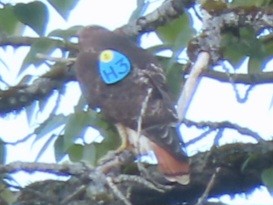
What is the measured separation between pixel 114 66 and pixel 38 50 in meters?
0.24

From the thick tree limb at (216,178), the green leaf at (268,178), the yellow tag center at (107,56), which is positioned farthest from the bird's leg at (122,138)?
the green leaf at (268,178)

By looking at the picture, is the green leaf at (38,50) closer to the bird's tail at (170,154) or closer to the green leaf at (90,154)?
the green leaf at (90,154)

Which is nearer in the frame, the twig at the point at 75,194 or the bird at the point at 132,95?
the twig at the point at 75,194

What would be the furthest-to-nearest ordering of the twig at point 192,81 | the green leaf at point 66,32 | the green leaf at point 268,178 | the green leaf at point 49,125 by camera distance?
the green leaf at point 66,32 < the green leaf at point 49,125 < the green leaf at point 268,178 < the twig at point 192,81

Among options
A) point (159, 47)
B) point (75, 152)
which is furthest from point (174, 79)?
point (75, 152)

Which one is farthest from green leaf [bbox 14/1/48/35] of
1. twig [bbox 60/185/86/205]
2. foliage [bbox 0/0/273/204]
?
twig [bbox 60/185/86/205]

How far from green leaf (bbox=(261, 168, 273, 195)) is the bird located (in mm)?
260

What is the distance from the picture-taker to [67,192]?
99.2 inches

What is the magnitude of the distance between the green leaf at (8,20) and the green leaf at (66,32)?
9cm

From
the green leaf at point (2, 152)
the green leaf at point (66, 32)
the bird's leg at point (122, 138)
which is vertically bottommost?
the bird's leg at point (122, 138)

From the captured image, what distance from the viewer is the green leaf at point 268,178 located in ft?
7.17

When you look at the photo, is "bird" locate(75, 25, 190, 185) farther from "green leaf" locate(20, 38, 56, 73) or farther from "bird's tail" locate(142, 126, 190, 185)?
"green leaf" locate(20, 38, 56, 73)

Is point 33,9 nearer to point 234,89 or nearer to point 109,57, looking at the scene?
point 109,57

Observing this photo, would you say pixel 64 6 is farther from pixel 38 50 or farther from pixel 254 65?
pixel 254 65
